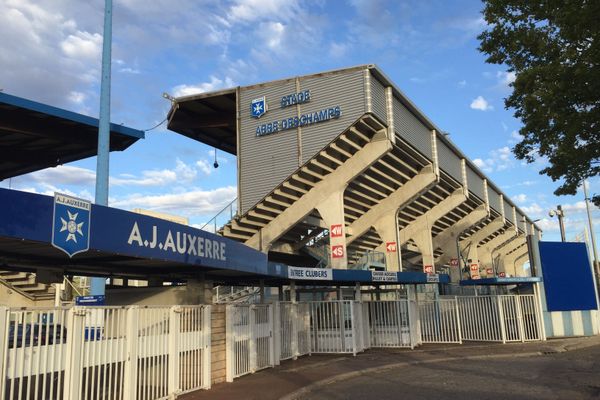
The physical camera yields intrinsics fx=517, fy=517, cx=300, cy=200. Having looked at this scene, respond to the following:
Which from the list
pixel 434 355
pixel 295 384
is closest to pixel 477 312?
pixel 434 355

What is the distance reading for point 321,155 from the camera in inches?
962

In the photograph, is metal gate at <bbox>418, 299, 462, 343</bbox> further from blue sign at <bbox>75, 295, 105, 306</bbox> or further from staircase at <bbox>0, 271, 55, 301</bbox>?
staircase at <bbox>0, 271, 55, 301</bbox>

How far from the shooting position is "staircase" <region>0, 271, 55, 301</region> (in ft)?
74.3

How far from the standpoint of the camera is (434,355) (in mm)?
18078

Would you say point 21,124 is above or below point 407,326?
above

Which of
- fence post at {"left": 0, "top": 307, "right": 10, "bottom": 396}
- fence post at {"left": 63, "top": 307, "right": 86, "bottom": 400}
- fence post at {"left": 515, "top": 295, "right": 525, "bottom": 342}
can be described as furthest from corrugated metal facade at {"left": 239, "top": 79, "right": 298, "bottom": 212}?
fence post at {"left": 0, "top": 307, "right": 10, "bottom": 396}

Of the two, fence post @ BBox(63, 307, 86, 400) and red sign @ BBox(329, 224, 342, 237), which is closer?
fence post @ BBox(63, 307, 86, 400)

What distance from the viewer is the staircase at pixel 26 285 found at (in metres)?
22.6

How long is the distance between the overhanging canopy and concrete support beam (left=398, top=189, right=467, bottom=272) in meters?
21.3

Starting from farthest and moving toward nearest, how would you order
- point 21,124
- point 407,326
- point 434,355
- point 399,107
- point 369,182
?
1. point 369,182
2. point 399,107
3. point 21,124
4. point 407,326
5. point 434,355

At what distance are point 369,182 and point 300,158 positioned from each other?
6544 mm

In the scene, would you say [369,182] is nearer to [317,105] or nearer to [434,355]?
[317,105]

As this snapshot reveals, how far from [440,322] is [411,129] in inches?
414

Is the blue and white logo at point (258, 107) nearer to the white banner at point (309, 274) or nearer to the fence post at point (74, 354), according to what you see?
the white banner at point (309, 274)
